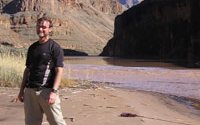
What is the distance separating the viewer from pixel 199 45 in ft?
254

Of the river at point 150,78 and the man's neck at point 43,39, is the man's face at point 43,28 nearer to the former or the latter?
the man's neck at point 43,39

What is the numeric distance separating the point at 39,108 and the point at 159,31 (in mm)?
105747

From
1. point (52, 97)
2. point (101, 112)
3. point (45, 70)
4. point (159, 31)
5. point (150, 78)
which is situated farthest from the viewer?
point (159, 31)

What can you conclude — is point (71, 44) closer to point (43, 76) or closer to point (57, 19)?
point (57, 19)

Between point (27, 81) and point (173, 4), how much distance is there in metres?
101

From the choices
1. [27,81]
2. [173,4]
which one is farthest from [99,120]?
[173,4]

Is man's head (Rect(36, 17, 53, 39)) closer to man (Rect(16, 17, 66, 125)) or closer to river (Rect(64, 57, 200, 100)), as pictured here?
man (Rect(16, 17, 66, 125))

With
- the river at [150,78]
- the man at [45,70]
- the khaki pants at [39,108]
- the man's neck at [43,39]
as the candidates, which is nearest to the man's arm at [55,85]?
the man at [45,70]

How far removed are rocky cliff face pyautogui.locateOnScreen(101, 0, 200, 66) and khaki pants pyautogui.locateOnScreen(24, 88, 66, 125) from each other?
68.2m

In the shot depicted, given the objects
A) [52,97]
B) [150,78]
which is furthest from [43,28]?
[150,78]

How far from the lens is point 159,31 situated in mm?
111562

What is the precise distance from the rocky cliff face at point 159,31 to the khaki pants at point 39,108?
6816 cm

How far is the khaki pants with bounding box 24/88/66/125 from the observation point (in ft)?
22.3

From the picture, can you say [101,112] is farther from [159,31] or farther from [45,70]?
[159,31]
